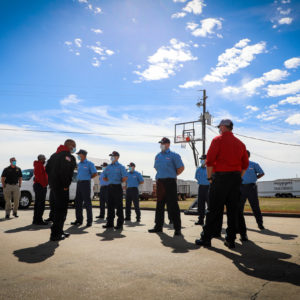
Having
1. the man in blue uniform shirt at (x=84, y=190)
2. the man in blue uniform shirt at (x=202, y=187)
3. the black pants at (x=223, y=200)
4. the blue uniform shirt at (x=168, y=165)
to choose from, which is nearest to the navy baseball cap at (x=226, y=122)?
the black pants at (x=223, y=200)

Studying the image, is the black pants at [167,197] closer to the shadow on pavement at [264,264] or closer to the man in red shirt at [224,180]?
the man in red shirt at [224,180]

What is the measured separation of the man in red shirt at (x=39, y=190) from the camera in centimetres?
745

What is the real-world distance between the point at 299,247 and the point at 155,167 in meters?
3.05

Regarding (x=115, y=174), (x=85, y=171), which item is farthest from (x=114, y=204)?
(x=85, y=171)

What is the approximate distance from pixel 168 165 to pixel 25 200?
1020 cm

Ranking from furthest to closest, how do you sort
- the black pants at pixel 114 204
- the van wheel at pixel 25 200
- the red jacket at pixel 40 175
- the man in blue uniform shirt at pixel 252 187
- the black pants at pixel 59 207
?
1. the van wheel at pixel 25 200
2. the red jacket at pixel 40 175
3. the black pants at pixel 114 204
4. the man in blue uniform shirt at pixel 252 187
5. the black pants at pixel 59 207

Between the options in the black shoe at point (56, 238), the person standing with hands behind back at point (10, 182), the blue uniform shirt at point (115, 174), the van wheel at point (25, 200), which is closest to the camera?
the black shoe at point (56, 238)

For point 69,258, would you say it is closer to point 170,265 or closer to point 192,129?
point 170,265

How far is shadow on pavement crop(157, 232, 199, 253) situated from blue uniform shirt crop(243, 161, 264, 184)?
231 centimetres

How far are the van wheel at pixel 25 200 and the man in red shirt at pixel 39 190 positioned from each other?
684cm

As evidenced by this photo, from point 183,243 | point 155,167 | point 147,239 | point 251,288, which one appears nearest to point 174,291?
point 251,288

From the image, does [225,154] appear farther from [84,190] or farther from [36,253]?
[84,190]

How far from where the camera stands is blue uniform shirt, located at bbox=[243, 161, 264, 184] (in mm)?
6887

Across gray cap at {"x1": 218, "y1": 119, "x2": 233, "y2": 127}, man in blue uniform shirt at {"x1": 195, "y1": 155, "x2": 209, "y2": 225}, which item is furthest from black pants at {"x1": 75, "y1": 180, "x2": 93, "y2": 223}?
gray cap at {"x1": 218, "y1": 119, "x2": 233, "y2": 127}
